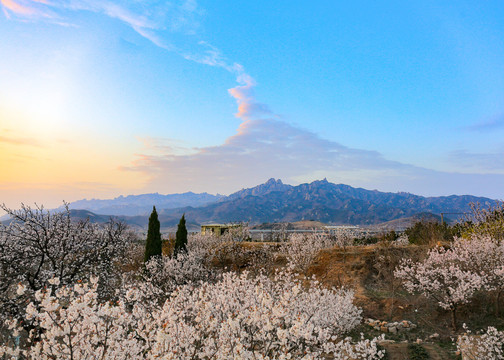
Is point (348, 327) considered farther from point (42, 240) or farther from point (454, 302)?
point (42, 240)

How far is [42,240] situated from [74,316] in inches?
359

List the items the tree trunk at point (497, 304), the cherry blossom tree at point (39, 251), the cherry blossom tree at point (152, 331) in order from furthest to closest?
the tree trunk at point (497, 304) → the cherry blossom tree at point (39, 251) → the cherry blossom tree at point (152, 331)

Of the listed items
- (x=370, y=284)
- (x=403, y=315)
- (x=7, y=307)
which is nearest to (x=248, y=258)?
(x=370, y=284)

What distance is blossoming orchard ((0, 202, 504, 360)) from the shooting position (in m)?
5.25

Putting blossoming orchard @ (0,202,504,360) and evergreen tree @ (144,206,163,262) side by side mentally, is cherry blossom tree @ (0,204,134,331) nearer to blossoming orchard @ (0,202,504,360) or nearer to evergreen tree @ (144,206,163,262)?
blossoming orchard @ (0,202,504,360)

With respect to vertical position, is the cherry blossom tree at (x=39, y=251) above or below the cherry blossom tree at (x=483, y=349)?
above

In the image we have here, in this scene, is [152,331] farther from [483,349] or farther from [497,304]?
[497,304]

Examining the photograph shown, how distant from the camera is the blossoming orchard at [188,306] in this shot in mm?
5246

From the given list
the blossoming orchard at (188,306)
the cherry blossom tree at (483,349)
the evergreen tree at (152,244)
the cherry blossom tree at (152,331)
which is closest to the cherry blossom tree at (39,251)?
the blossoming orchard at (188,306)

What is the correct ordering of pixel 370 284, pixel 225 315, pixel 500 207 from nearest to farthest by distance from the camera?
pixel 225 315 < pixel 500 207 < pixel 370 284

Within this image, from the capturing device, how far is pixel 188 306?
24.0ft

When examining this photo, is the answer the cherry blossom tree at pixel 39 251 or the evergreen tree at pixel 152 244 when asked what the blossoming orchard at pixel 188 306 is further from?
the evergreen tree at pixel 152 244

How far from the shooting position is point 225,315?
289 inches

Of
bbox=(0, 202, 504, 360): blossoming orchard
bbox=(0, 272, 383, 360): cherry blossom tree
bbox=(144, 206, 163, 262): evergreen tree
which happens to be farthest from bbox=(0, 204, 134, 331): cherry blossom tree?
bbox=(144, 206, 163, 262): evergreen tree
